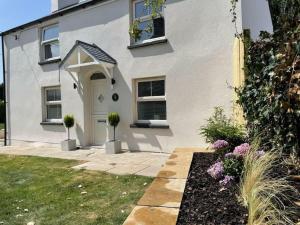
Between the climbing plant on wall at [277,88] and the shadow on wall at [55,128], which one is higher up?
the climbing plant on wall at [277,88]

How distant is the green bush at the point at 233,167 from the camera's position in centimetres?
405

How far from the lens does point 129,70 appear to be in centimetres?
951

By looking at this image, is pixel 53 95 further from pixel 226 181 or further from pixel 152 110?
pixel 226 181

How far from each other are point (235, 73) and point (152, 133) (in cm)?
317

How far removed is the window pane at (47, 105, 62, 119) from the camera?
39.0 ft

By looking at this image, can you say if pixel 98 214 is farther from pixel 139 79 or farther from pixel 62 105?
pixel 62 105

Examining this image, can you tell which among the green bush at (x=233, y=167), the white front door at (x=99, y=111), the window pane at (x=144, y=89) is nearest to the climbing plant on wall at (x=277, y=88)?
the green bush at (x=233, y=167)

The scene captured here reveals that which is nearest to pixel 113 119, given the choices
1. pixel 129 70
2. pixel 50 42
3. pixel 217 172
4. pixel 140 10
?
pixel 129 70

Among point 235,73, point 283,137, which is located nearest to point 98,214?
point 283,137

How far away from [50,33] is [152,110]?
5797mm

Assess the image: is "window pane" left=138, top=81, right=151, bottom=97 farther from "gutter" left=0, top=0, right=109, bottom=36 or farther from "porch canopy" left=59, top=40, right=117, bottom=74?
"gutter" left=0, top=0, right=109, bottom=36

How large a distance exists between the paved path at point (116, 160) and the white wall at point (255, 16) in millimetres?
4290

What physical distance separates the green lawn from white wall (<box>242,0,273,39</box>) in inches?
202

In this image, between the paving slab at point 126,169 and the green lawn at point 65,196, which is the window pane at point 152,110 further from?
the green lawn at point 65,196
